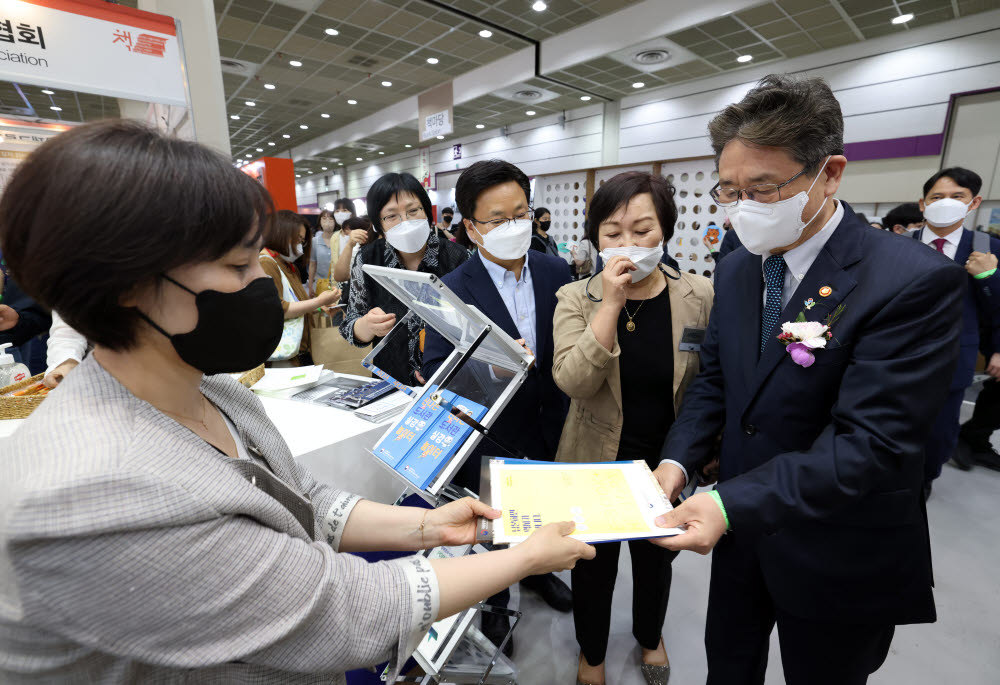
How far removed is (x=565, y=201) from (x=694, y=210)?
11.0 feet

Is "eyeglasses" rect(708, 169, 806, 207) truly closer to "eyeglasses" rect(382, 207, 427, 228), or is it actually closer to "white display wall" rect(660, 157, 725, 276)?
"eyeglasses" rect(382, 207, 427, 228)

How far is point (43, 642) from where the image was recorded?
0.71m

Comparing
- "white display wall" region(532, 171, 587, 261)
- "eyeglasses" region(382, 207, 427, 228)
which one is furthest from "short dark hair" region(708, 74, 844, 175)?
"white display wall" region(532, 171, 587, 261)

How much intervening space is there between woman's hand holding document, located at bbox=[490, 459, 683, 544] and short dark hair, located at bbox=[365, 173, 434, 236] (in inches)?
65.6

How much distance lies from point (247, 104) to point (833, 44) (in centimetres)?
1201

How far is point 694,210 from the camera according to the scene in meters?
9.17

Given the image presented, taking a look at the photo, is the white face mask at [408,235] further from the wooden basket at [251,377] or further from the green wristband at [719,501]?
the green wristband at [719,501]

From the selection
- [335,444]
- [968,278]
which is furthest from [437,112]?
[335,444]

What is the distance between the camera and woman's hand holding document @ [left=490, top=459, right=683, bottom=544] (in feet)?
3.62

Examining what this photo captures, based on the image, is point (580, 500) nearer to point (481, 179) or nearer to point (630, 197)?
point (630, 197)

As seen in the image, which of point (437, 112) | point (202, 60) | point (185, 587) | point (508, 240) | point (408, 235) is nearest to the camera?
point (185, 587)

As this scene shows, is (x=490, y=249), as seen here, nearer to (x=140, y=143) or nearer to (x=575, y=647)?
(x=140, y=143)

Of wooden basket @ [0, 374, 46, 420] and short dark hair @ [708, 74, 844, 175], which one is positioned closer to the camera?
short dark hair @ [708, 74, 844, 175]

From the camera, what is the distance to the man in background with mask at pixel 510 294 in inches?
77.0
